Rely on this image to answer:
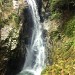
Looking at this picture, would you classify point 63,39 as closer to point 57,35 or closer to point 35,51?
point 57,35

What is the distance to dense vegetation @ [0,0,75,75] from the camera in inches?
497

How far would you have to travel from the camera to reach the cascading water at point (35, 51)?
1511 cm

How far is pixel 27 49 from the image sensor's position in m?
15.9

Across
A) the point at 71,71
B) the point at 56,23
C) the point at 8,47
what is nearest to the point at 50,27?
the point at 56,23

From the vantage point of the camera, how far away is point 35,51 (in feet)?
52.3

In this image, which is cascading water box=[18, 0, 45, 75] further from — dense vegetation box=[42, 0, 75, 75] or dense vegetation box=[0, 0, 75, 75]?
dense vegetation box=[42, 0, 75, 75]

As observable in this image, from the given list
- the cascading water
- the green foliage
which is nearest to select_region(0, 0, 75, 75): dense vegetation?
the green foliage

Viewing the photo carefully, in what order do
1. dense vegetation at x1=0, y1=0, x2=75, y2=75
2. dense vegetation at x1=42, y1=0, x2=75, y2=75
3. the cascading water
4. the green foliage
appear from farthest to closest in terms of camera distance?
the cascading water → the green foliage → dense vegetation at x1=0, y1=0, x2=75, y2=75 → dense vegetation at x1=42, y1=0, x2=75, y2=75

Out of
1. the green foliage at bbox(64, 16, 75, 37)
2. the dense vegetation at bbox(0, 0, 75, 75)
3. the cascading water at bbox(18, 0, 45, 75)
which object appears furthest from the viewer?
the cascading water at bbox(18, 0, 45, 75)

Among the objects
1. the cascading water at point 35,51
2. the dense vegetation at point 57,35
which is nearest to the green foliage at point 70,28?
the dense vegetation at point 57,35

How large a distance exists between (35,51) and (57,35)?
1.87 m

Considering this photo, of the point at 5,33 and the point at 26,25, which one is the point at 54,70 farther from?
the point at 26,25

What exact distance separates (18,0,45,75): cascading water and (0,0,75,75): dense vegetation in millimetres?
788

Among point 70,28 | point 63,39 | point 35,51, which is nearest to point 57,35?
point 63,39
